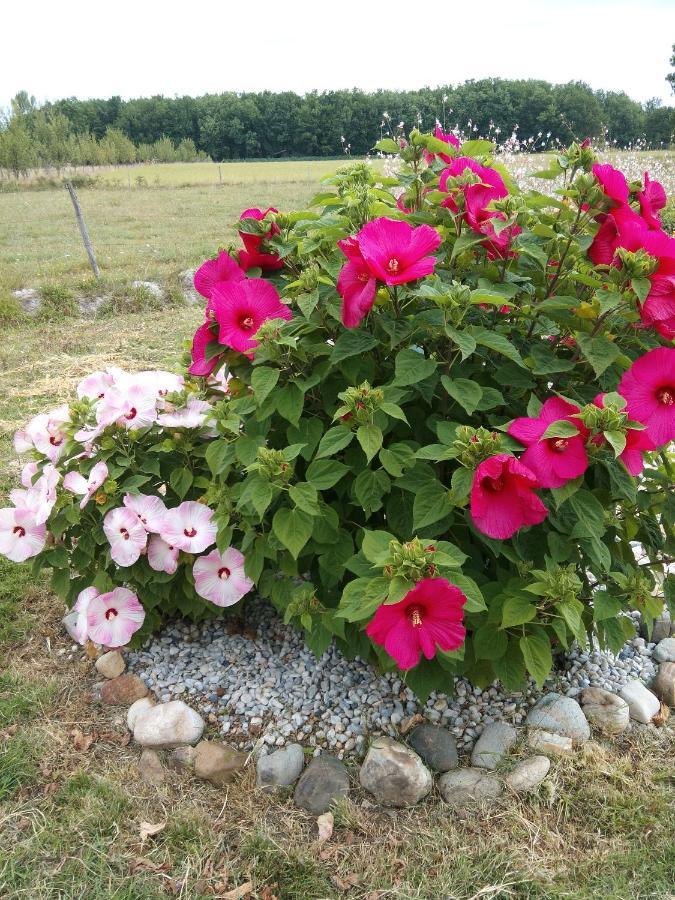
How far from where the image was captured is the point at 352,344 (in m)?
1.51

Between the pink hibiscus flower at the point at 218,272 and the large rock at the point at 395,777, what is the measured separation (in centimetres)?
125

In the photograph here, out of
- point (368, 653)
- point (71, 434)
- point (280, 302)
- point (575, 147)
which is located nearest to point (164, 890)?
point (368, 653)

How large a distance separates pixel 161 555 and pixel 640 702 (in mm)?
1436

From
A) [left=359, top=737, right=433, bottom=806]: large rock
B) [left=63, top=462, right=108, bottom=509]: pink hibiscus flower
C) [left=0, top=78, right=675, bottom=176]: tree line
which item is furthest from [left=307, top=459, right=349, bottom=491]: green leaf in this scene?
[left=0, top=78, right=675, bottom=176]: tree line

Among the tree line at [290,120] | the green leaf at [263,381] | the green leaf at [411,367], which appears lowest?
the green leaf at [263,381]

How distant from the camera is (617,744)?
6.27 ft

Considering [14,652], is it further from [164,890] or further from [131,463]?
[164,890]

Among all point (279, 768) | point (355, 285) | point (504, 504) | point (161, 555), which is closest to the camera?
point (504, 504)

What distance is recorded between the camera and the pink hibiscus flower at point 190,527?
6.15 feet

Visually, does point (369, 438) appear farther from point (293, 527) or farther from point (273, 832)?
point (273, 832)

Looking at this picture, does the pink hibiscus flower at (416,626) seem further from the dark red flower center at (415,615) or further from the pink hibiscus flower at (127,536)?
the pink hibiscus flower at (127,536)

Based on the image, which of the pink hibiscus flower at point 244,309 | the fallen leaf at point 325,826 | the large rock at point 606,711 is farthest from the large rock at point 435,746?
the pink hibiscus flower at point 244,309

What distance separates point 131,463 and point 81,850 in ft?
3.19

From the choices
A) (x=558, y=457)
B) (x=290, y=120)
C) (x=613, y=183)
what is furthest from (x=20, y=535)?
(x=290, y=120)
